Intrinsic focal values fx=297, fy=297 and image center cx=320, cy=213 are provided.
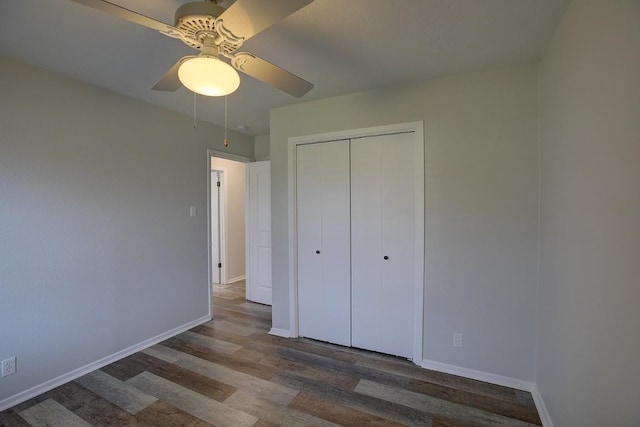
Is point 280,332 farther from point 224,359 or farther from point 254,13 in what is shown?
point 254,13

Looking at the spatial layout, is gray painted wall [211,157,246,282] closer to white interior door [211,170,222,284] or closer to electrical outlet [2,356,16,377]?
white interior door [211,170,222,284]

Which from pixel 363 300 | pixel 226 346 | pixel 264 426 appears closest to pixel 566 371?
pixel 363 300

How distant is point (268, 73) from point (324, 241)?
1.73 m

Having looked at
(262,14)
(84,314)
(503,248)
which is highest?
(262,14)

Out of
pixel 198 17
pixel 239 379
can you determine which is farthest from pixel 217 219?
pixel 198 17

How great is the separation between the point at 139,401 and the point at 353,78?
2843mm

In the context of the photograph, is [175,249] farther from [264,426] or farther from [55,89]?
[264,426]

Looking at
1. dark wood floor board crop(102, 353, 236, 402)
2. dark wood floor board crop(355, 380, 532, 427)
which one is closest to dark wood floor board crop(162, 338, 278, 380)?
dark wood floor board crop(102, 353, 236, 402)

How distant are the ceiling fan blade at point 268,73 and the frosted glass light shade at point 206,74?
205 mm

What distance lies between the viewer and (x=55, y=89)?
2.22 metres

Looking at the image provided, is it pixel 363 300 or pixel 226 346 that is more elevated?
pixel 363 300

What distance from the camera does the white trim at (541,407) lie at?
69.4 inches

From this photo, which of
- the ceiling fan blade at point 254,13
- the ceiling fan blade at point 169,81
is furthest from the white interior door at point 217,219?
the ceiling fan blade at point 254,13

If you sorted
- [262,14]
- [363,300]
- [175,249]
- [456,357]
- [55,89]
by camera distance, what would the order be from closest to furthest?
1. [262,14]
2. [55,89]
3. [456,357]
4. [363,300]
5. [175,249]
